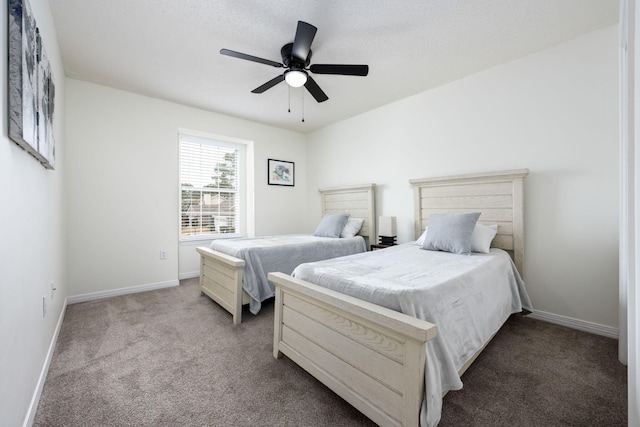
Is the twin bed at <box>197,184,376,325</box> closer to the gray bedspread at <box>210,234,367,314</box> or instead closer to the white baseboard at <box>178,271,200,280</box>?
the gray bedspread at <box>210,234,367,314</box>

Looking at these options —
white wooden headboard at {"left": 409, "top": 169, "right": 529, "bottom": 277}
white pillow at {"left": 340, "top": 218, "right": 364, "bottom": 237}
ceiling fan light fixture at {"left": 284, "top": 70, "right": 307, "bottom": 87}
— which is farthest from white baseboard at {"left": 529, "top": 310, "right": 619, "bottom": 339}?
ceiling fan light fixture at {"left": 284, "top": 70, "right": 307, "bottom": 87}

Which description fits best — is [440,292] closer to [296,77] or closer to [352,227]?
[296,77]

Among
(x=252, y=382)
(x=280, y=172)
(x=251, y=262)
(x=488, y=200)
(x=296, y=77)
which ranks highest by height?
(x=296, y=77)

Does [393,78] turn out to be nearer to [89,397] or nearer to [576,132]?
[576,132]

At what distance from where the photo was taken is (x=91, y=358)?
1899mm

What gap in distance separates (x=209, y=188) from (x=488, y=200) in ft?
12.6

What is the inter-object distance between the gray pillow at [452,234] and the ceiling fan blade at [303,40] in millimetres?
1942

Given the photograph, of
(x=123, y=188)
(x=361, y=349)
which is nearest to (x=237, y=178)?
(x=123, y=188)

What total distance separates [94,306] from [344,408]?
9.63 ft

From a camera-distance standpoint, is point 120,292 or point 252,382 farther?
point 120,292

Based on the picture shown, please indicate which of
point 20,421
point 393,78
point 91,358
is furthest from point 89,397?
point 393,78

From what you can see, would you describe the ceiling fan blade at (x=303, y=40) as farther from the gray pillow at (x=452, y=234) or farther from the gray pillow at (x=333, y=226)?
the gray pillow at (x=333, y=226)

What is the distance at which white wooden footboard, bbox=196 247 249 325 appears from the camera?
2.46 m

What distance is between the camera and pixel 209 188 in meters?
4.33
